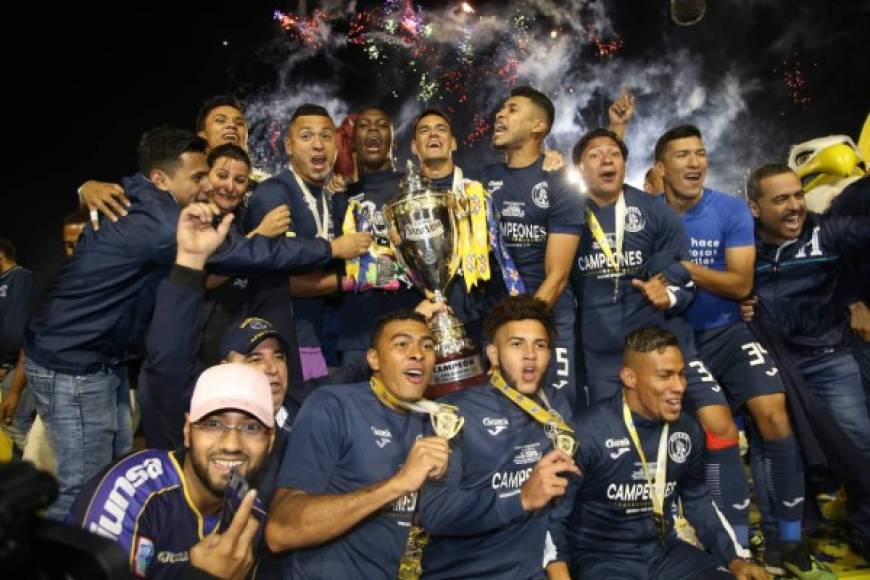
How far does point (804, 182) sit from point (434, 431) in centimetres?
374

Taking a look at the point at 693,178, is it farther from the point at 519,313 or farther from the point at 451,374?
the point at 451,374

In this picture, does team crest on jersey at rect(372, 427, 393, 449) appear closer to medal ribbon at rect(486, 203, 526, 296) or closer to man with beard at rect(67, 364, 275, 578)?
man with beard at rect(67, 364, 275, 578)

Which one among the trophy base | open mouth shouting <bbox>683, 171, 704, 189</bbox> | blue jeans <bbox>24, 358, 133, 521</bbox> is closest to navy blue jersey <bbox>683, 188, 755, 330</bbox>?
open mouth shouting <bbox>683, 171, 704, 189</bbox>

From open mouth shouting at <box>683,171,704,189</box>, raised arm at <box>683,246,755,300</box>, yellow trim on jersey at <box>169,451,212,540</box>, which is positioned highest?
open mouth shouting at <box>683,171,704,189</box>

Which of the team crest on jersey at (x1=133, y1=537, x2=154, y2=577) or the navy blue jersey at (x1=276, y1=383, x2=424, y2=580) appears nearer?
the team crest on jersey at (x1=133, y1=537, x2=154, y2=577)

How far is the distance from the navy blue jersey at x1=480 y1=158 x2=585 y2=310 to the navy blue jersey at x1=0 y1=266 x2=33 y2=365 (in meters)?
4.26

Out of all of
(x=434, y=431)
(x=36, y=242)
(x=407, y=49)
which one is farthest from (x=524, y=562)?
(x=407, y=49)

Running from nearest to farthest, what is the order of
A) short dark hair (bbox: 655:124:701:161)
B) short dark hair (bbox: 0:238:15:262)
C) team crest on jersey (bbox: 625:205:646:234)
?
team crest on jersey (bbox: 625:205:646:234) → short dark hair (bbox: 655:124:701:161) → short dark hair (bbox: 0:238:15:262)

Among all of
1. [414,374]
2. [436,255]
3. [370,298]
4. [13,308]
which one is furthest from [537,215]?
[13,308]

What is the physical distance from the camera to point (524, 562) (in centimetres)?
296

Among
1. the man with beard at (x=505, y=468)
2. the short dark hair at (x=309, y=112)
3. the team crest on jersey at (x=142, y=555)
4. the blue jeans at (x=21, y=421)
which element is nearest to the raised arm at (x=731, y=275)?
the man with beard at (x=505, y=468)

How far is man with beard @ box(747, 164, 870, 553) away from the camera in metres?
4.16

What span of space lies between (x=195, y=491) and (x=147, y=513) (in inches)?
6.0

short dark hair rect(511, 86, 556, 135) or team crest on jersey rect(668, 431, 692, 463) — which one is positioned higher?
short dark hair rect(511, 86, 556, 135)
